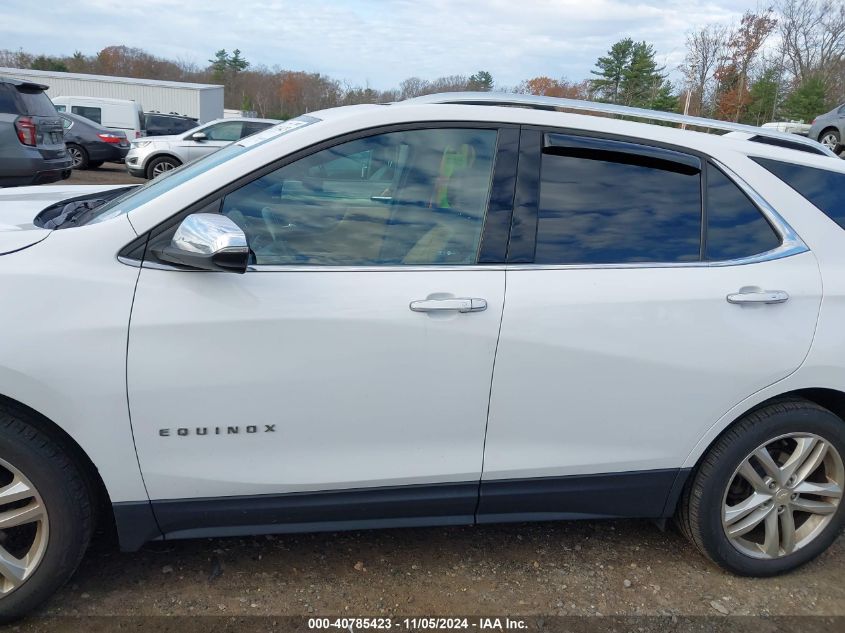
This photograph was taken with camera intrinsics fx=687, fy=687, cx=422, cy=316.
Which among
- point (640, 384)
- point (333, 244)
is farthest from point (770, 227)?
point (333, 244)

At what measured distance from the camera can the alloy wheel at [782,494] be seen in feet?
8.86

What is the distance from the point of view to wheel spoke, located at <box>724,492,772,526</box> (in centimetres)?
271

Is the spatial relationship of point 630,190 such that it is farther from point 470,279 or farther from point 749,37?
point 749,37

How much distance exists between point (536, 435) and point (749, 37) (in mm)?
43672

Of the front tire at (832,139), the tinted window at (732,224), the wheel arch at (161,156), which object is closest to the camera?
the tinted window at (732,224)

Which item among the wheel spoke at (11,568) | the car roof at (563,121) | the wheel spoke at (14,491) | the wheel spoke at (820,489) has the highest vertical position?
the car roof at (563,121)

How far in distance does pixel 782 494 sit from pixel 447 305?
160 cm

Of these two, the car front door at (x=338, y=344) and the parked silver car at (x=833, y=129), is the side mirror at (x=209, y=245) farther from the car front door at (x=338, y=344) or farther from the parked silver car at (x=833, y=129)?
the parked silver car at (x=833, y=129)

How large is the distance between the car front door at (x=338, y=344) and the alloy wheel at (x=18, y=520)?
36 cm

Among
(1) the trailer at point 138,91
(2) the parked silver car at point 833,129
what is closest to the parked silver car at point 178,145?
(2) the parked silver car at point 833,129

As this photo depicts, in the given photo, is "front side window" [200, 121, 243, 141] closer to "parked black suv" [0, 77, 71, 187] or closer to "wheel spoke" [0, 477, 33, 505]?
"parked black suv" [0, 77, 71, 187]

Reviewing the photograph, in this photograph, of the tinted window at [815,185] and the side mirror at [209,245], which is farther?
the tinted window at [815,185]

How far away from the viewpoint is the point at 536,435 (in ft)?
8.04

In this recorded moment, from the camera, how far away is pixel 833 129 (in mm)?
14727
